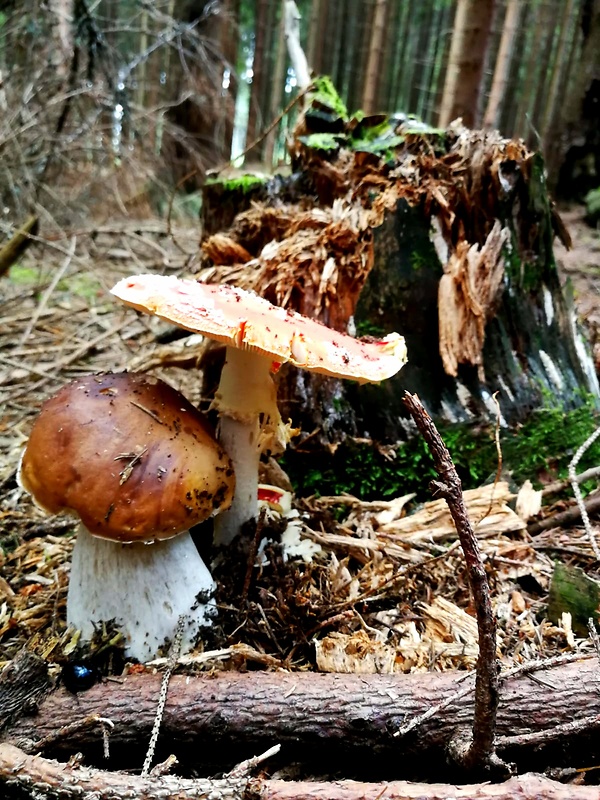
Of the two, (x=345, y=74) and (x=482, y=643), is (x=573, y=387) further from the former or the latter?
→ (x=345, y=74)

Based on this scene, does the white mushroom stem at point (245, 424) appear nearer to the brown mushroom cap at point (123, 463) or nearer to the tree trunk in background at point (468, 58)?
the brown mushroom cap at point (123, 463)

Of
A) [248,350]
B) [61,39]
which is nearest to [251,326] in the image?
[248,350]

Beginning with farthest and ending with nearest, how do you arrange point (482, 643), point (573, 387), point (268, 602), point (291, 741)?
1. point (573, 387)
2. point (268, 602)
3. point (291, 741)
4. point (482, 643)

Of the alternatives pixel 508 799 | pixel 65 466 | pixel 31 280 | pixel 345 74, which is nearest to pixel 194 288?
pixel 65 466

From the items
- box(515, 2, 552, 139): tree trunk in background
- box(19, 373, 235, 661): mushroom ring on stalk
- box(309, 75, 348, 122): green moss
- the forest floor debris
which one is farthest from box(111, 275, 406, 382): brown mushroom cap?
box(515, 2, 552, 139): tree trunk in background

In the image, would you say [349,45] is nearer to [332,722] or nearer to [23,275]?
[23,275]

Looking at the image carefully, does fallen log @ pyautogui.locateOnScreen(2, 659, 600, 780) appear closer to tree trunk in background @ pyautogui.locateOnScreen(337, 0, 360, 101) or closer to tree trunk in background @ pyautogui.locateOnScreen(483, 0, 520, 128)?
tree trunk in background @ pyautogui.locateOnScreen(483, 0, 520, 128)
